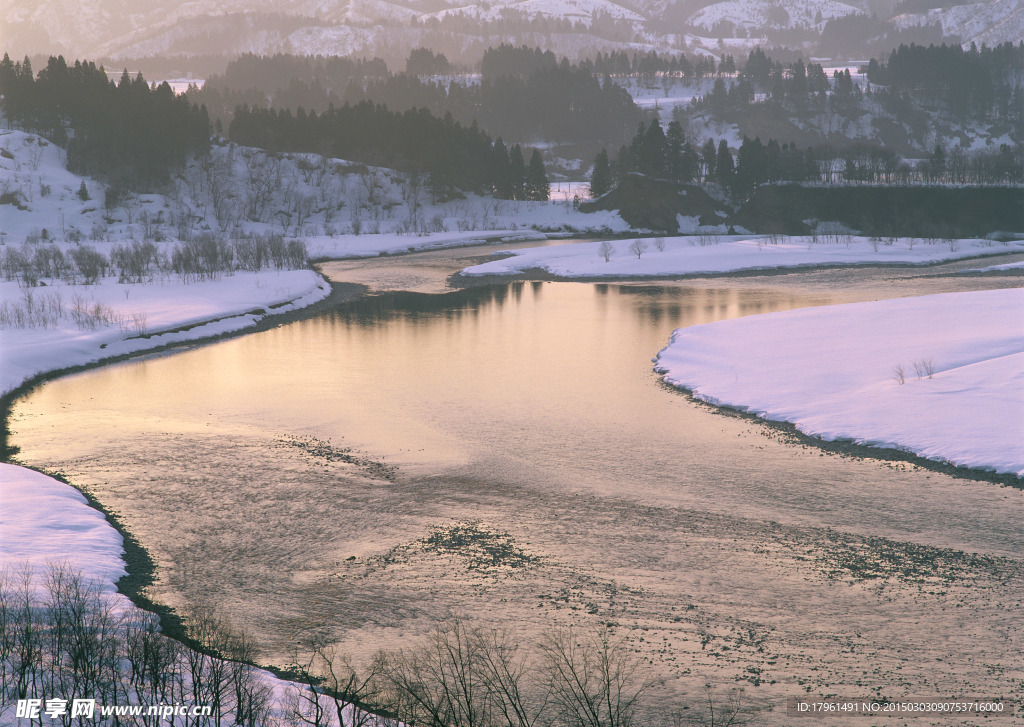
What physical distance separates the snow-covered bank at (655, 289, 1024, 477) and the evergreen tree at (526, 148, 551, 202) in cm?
7864

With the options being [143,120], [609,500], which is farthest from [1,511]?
[143,120]

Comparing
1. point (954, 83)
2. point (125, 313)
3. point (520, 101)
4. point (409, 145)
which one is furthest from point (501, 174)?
point (954, 83)

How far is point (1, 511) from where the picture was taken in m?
15.0

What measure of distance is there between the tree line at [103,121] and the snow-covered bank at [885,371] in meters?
88.8

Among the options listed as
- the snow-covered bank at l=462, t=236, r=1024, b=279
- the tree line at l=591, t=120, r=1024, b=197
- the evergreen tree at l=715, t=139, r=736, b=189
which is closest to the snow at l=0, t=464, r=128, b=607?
the snow-covered bank at l=462, t=236, r=1024, b=279

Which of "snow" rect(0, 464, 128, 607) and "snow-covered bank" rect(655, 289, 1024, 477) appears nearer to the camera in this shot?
"snow" rect(0, 464, 128, 607)

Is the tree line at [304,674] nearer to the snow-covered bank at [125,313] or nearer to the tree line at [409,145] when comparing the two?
the snow-covered bank at [125,313]

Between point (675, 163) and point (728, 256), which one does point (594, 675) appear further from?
point (675, 163)

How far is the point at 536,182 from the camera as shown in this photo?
365 feet

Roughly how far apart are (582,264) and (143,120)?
72.1 metres

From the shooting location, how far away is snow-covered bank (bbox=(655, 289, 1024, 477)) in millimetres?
19016

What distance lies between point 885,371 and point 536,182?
91043 millimetres

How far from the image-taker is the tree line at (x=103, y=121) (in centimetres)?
9931

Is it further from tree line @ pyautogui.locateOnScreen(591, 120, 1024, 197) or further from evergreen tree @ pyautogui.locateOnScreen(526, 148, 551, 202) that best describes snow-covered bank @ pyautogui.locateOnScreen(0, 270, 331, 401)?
tree line @ pyautogui.locateOnScreen(591, 120, 1024, 197)
